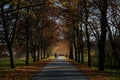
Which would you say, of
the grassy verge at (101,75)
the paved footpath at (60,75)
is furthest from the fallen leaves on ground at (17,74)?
the grassy verge at (101,75)

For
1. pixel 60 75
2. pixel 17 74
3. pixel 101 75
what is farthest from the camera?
pixel 17 74

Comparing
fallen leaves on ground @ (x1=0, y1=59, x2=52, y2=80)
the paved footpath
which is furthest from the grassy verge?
fallen leaves on ground @ (x1=0, y1=59, x2=52, y2=80)

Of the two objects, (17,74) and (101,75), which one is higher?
(17,74)

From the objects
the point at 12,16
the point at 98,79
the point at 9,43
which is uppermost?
the point at 12,16

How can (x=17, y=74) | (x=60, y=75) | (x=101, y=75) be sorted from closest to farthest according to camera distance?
(x=60, y=75) → (x=101, y=75) → (x=17, y=74)

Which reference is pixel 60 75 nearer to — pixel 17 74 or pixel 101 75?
pixel 101 75

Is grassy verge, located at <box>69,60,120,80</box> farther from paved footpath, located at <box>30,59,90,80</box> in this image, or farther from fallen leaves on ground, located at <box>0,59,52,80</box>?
fallen leaves on ground, located at <box>0,59,52,80</box>

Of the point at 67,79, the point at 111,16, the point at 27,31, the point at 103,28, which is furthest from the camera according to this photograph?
the point at 27,31

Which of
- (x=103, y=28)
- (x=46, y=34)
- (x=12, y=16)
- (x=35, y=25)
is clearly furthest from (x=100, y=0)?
Answer: (x=46, y=34)

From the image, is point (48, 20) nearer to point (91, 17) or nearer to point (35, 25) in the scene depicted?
point (35, 25)

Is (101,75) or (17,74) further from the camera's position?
(17,74)

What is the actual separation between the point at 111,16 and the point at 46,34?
35468 mm

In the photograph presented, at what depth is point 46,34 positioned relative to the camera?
243 ft

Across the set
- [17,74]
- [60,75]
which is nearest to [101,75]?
[60,75]
